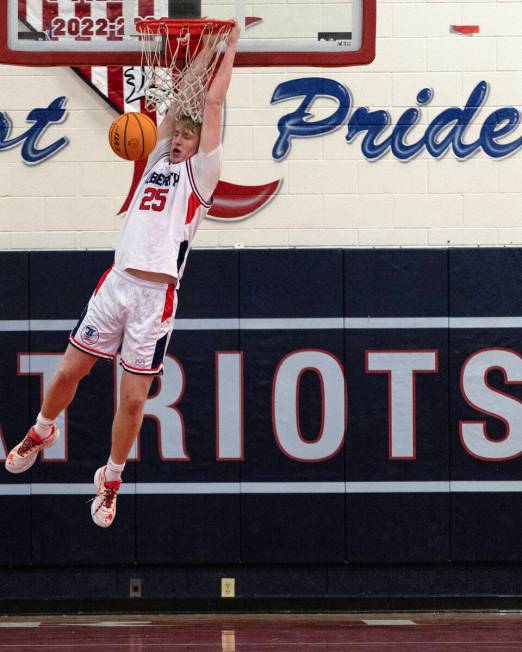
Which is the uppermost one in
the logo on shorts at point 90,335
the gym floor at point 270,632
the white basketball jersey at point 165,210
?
the white basketball jersey at point 165,210

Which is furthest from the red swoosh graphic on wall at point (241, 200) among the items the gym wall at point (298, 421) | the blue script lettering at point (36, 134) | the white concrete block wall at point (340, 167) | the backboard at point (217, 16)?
the backboard at point (217, 16)

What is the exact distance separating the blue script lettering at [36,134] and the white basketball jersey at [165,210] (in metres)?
3.22

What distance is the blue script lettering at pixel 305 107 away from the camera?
8.65 meters

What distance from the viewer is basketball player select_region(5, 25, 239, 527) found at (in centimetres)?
558

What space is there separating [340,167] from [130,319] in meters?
3.40

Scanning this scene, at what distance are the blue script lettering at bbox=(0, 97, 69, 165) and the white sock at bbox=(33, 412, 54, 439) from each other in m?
3.17

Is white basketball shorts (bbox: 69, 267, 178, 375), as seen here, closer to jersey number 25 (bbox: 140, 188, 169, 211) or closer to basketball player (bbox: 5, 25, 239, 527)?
basketball player (bbox: 5, 25, 239, 527)

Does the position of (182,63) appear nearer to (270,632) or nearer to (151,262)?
(151,262)

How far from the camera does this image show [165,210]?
5.61m

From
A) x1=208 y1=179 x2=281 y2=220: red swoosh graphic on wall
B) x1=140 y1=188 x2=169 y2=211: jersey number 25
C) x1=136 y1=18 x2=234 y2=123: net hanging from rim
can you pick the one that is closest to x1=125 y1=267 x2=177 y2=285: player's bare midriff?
x1=140 y1=188 x2=169 y2=211: jersey number 25

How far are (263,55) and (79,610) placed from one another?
4512mm

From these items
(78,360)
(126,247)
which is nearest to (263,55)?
(126,247)

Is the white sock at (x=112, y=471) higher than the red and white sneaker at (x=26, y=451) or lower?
lower

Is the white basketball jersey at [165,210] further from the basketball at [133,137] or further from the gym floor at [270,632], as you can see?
the gym floor at [270,632]
